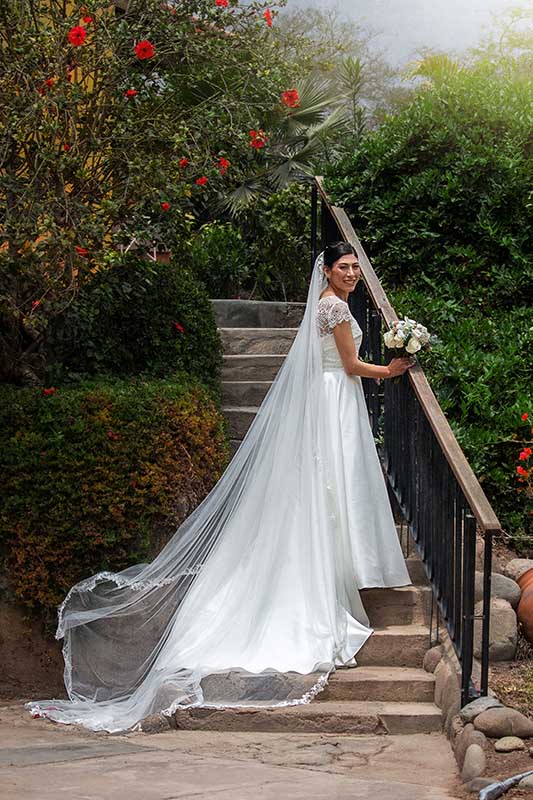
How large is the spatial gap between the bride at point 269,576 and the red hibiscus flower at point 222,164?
0.82m

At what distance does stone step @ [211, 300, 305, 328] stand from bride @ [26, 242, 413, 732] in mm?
3112

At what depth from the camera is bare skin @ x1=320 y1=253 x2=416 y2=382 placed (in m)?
5.61

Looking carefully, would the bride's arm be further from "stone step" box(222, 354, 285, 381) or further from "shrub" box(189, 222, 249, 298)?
"shrub" box(189, 222, 249, 298)

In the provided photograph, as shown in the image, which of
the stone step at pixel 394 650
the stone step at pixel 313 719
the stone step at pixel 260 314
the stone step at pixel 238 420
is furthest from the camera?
the stone step at pixel 260 314

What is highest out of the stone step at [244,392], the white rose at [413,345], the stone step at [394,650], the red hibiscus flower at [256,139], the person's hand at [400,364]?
the red hibiscus flower at [256,139]

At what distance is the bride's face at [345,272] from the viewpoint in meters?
Answer: 5.79

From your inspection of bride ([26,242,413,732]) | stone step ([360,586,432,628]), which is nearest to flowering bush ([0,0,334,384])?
bride ([26,242,413,732])

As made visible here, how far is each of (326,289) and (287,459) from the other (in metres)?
→ 0.98

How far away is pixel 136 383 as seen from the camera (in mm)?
6117

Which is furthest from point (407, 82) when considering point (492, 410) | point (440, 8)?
point (492, 410)

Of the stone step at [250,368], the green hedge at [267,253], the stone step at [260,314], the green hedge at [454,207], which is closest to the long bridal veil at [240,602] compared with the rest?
the stone step at [250,368]

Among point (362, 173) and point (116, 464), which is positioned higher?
point (362, 173)

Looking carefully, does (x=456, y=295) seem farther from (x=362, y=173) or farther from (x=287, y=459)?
(x=287, y=459)

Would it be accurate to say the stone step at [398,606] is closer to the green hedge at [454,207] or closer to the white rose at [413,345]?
the white rose at [413,345]
